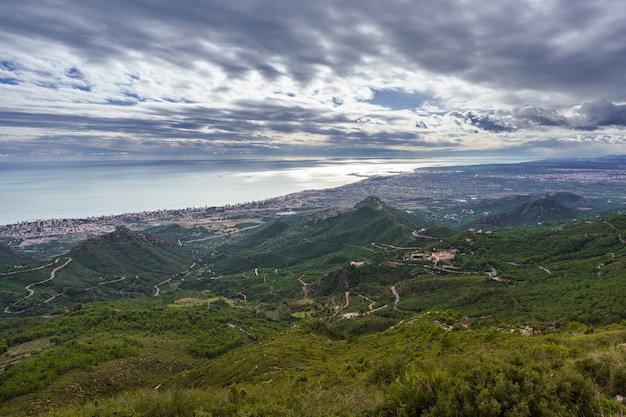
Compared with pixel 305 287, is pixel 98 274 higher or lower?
lower

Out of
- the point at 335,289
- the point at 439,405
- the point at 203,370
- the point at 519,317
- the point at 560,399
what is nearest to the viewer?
the point at 560,399

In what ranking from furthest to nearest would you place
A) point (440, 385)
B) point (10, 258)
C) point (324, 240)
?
point (324, 240)
point (10, 258)
point (440, 385)

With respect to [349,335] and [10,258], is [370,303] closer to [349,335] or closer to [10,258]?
[349,335]

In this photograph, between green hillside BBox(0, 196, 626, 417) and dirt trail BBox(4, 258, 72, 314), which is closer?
green hillside BBox(0, 196, 626, 417)

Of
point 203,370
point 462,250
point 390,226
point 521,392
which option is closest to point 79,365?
point 203,370

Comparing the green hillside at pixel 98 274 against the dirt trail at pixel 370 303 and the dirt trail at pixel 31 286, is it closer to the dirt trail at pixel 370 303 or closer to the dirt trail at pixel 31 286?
the dirt trail at pixel 31 286

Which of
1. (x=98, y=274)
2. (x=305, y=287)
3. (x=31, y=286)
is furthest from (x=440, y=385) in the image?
(x=98, y=274)

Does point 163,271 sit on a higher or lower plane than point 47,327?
lower

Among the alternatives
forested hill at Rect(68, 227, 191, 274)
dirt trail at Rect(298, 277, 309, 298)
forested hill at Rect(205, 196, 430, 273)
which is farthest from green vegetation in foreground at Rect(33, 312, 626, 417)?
forested hill at Rect(68, 227, 191, 274)

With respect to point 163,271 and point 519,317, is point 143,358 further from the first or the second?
point 163,271

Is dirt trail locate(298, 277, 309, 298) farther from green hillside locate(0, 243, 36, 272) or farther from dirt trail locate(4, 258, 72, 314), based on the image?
green hillside locate(0, 243, 36, 272)

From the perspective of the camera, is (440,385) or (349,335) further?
(349,335)
